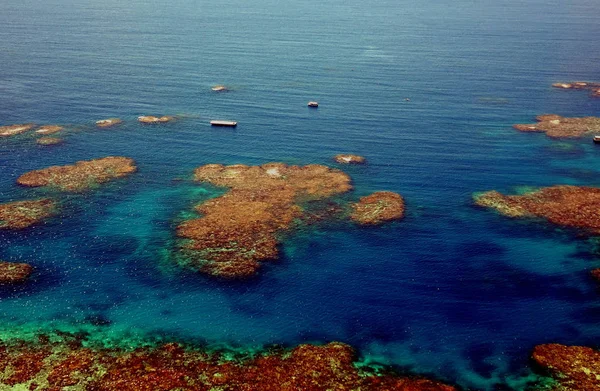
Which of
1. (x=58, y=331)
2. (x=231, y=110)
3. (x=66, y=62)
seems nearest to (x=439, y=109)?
(x=231, y=110)

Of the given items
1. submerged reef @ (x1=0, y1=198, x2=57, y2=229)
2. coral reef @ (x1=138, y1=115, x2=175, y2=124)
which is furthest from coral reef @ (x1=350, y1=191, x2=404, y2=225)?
coral reef @ (x1=138, y1=115, x2=175, y2=124)

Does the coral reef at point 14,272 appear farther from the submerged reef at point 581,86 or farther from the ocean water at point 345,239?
the submerged reef at point 581,86

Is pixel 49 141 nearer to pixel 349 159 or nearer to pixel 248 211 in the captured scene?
pixel 248 211

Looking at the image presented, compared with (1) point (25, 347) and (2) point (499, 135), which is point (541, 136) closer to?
(2) point (499, 135)

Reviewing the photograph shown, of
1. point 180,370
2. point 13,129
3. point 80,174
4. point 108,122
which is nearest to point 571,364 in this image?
point 180,370

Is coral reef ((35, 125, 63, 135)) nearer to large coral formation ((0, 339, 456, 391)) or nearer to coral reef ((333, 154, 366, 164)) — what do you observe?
coral reef ((333, 154, 366, 164))

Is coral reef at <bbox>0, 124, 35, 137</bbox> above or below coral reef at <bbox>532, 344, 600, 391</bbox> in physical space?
above
